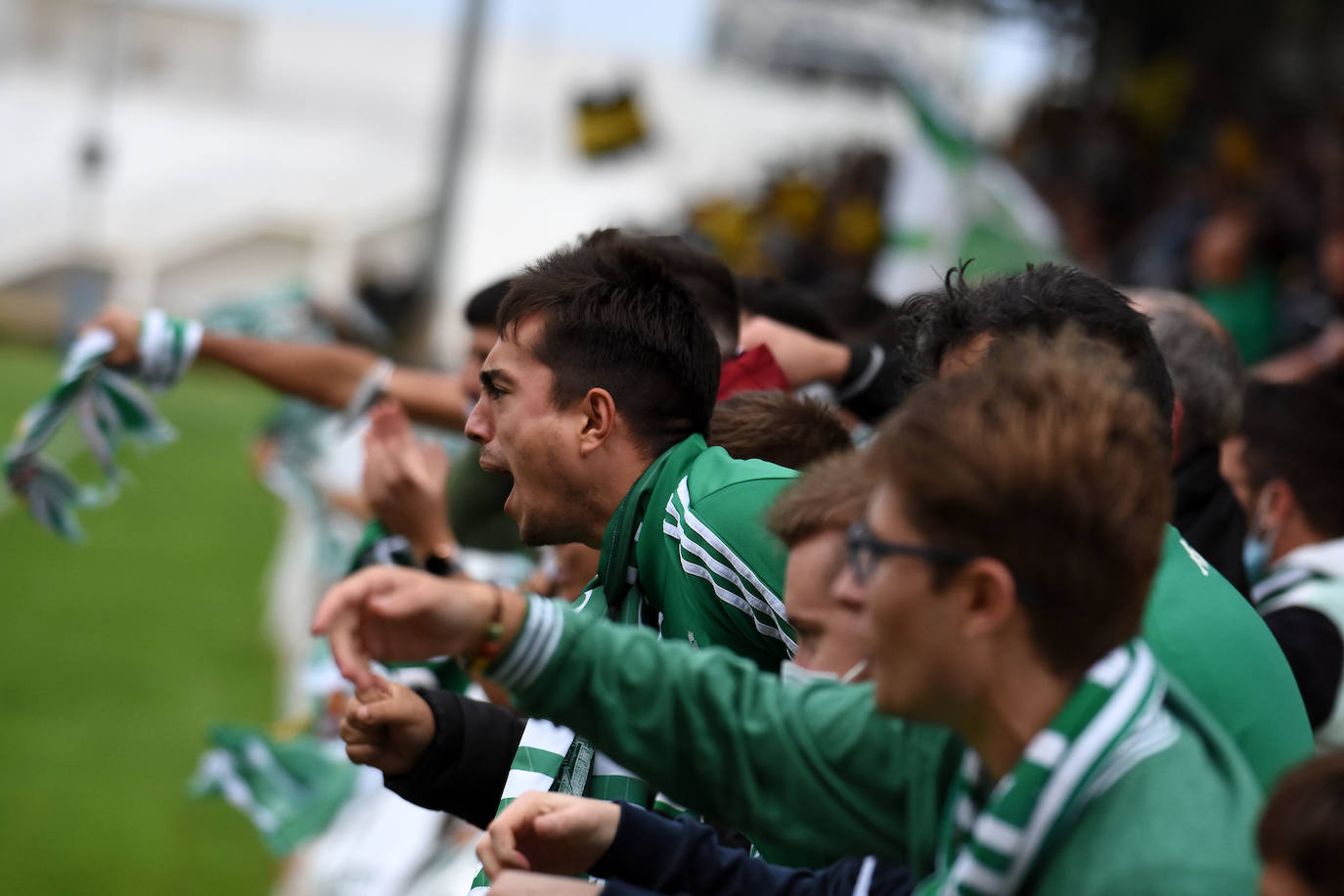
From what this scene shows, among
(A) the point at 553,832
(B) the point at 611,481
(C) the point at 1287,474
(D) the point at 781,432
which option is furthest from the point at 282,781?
(A) the point at 553,832

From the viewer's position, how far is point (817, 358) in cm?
294

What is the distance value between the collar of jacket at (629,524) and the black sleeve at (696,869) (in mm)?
352

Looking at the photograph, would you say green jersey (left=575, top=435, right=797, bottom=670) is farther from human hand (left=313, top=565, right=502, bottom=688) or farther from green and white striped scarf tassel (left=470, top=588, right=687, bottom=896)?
human hand (left=313, top=565, right=502, bottom=688)

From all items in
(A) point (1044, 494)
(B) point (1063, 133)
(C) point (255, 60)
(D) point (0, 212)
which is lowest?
(D) point (0, 212)

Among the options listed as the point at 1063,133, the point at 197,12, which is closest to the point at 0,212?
the point at 197,12

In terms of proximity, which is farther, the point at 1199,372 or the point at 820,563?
the point at 1199,372

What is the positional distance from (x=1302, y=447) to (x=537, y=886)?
74.5 inches

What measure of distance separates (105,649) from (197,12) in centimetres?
2275

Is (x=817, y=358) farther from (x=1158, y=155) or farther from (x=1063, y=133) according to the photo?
(x=1063, y=133)

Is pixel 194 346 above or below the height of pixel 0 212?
above

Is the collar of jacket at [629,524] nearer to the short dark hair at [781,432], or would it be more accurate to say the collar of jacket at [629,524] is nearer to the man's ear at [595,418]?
the man's ear at [595,418]

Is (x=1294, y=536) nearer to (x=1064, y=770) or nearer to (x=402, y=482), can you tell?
(x=402, y=482)

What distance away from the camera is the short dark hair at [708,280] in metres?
2.63

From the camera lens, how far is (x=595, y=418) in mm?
2008
